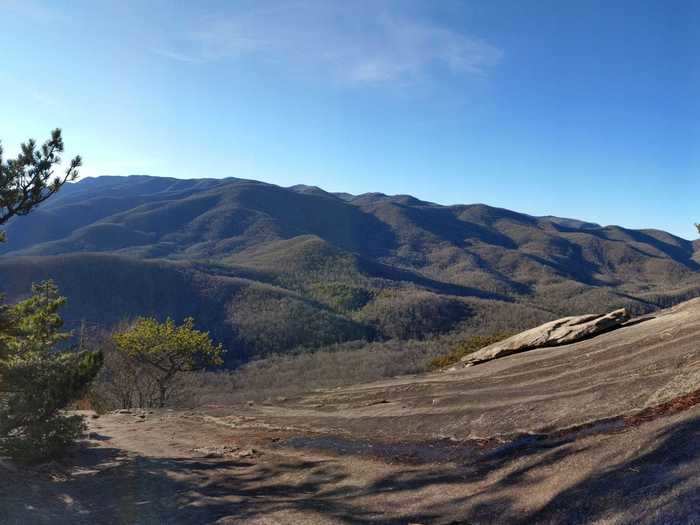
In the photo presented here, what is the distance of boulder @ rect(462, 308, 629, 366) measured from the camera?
25.9 m

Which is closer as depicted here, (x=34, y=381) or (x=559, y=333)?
(x=34, y=381)

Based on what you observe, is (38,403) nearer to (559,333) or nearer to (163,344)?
(163,344)

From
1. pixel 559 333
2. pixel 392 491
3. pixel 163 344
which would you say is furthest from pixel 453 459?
pixel 163 344

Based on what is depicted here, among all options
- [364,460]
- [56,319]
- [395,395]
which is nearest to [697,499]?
[364,460]

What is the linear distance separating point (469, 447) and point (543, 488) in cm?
424

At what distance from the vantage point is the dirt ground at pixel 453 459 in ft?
31.6

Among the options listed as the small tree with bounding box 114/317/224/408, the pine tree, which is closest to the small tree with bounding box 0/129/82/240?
the pine tree

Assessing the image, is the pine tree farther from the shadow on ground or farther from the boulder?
the boulder

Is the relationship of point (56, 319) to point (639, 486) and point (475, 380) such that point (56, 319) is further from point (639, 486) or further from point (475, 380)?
point (639, 486)

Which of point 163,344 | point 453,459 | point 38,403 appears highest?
point 38,403

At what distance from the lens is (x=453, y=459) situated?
13.5 meters

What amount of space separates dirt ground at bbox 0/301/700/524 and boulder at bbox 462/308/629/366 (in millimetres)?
3448

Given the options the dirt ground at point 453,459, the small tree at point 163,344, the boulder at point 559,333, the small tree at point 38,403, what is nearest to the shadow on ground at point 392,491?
the dirt ground at point 453,459

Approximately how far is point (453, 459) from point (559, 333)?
1614 cm
